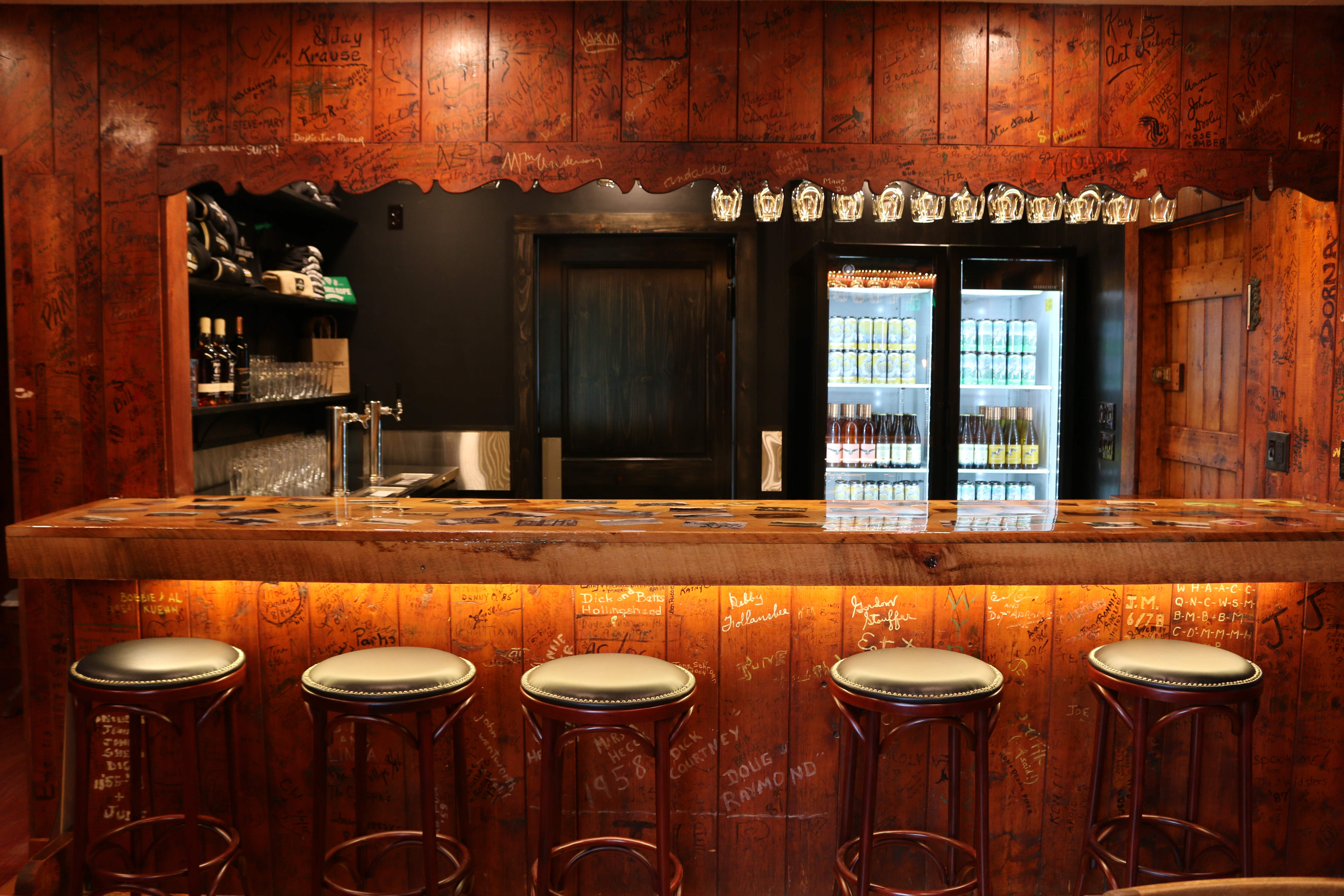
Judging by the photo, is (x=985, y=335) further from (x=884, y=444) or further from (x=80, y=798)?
(x=80, y=798)

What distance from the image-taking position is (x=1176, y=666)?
7.28 feet

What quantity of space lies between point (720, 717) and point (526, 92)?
6.30ft

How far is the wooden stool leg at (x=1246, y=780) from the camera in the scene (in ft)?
7.23

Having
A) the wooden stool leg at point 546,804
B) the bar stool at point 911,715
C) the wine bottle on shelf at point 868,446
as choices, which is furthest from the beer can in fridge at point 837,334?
the wooden stool leg at point 546,804

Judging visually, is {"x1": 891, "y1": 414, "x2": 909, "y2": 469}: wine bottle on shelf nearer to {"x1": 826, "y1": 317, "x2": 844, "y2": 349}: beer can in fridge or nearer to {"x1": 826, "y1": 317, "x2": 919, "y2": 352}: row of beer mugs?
{"x1": 826, "y1": 317, "x2": 919, "y2": 352}: row of beer mugs

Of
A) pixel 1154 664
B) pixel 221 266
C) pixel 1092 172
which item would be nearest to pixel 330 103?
pixel 221 266

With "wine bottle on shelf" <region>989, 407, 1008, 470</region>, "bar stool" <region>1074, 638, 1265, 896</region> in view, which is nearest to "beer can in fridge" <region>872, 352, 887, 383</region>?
"wine bottle on shelf" <region>989, 407, 1008, 470</region>

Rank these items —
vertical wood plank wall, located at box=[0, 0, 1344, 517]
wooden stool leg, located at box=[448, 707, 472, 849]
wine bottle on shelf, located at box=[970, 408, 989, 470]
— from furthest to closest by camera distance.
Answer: wine bottle on shelf, located at box=[970, 408, 989, 470]
vertical wood plank wall, located at box=[0, 0, 1344, 517]
wooden stool leg, located at box=[448, 707, 472, 849]

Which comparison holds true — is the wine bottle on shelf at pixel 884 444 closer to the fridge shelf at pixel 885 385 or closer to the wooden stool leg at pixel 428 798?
the fridge shelf at pixel 885 385

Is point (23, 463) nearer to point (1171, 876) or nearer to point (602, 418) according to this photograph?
point (602, 418)

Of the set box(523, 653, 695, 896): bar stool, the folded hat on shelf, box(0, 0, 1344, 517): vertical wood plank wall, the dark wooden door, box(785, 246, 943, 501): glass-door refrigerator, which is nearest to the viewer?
box(523, 653, 695, 896): bar stool

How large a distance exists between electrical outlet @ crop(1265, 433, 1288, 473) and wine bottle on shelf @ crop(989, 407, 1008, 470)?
4.55 ft

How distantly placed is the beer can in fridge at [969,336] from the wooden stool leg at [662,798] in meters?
2.94

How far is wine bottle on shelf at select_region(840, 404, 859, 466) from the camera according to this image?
4.41 m
